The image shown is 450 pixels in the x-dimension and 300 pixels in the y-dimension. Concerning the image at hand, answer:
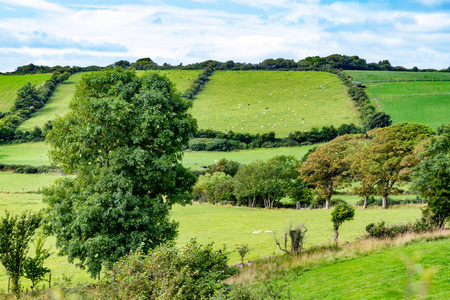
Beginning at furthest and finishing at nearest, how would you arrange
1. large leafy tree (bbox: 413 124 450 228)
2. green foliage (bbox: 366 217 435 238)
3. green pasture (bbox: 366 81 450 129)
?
green pasture (bbox: 366 81 450 129) → large leafy tree (bbox: 413 124 450 228) → green foliage (bbox: 366 217 435 238)

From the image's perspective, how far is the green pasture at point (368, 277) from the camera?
1411 cm

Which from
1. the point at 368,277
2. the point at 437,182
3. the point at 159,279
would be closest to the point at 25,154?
the point at 437,182

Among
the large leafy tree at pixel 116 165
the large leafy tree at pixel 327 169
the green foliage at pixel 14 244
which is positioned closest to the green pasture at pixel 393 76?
the large leafy tree at pixel 327 169

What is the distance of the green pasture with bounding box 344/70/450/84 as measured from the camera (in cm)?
14235

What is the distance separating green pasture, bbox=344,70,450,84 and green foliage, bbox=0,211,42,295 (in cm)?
14239

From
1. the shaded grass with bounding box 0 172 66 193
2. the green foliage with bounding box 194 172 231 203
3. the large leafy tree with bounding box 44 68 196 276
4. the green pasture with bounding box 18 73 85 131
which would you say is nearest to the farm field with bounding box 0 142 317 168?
the shaded grass with bounding box 0 172 66 193

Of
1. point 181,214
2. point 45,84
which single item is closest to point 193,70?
point 45,84

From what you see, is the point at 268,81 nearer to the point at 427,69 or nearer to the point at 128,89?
the point at 427,69

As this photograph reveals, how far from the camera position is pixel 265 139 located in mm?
110375

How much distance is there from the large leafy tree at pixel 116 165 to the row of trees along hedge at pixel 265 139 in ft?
275

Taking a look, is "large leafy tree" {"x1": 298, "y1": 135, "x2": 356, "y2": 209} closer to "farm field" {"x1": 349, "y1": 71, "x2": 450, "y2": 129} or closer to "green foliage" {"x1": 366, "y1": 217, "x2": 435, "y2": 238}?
"green foliage" {"x1": 366, "y1": 217, "x2": 435, "y2": 238}

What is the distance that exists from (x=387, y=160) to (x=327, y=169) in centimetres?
1015

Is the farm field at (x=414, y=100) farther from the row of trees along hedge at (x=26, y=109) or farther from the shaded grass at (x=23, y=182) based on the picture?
the row of trees along hedge at (x=26, y=109)

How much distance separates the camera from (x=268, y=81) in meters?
159
